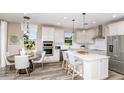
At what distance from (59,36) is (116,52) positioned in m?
3.77

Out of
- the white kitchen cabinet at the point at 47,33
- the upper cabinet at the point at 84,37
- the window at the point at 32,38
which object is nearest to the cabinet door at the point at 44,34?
the white kitchen cabinet at the point at 47,33

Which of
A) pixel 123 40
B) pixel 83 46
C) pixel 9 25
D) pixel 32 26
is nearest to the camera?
pixel 123 40

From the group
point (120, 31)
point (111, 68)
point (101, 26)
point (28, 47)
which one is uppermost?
point (101, 26)

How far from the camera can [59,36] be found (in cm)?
732

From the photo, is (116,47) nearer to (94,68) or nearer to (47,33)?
(94,68)

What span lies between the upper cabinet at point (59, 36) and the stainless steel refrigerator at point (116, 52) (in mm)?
3241

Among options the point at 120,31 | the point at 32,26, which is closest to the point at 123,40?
the point at 120,31

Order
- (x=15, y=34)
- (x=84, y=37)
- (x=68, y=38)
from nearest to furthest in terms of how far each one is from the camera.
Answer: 1. (x=15, y=34)
2. (x=84, y=37)
3. (x=68, y=38)

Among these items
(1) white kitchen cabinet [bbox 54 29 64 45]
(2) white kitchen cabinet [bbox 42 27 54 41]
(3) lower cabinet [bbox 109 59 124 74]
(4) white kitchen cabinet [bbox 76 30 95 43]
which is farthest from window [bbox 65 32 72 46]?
(3) lower cabinet [bbox 109 59 124 74]

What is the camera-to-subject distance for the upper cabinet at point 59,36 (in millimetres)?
7164

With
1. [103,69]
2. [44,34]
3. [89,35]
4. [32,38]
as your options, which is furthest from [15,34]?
[103,69]

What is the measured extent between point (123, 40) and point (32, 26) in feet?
15.6

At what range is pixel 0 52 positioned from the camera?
530cm
